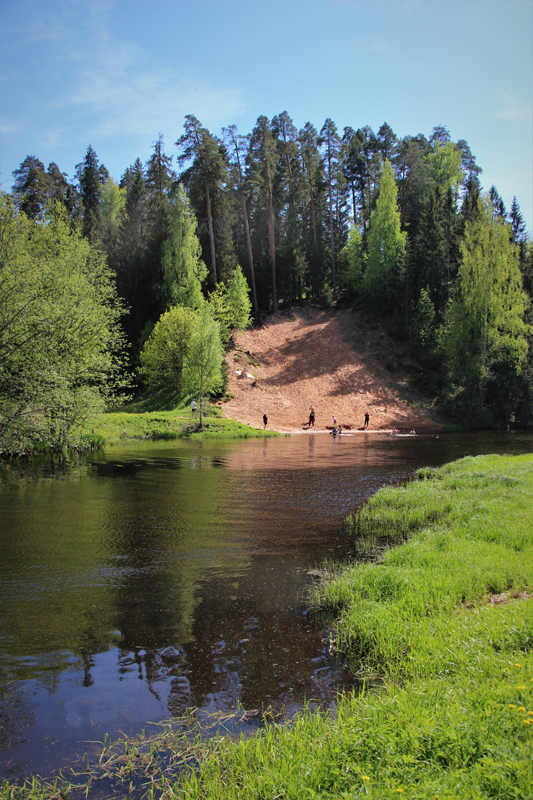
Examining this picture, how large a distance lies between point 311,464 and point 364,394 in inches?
1064

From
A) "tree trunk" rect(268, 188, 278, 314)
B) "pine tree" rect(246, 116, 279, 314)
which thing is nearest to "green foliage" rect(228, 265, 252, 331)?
"tree trunk" rect(268, 188, 278, 314)

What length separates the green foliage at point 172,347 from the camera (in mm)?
46688

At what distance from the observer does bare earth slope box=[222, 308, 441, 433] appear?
46.4m

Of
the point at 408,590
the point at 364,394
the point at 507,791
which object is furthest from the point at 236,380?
the point at 507,791

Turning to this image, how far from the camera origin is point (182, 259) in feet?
171

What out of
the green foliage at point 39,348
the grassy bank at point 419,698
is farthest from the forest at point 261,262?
the grassy bank at point 419,698

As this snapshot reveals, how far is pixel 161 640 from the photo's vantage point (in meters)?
7.23

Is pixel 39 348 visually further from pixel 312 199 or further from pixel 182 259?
pixel 312 199

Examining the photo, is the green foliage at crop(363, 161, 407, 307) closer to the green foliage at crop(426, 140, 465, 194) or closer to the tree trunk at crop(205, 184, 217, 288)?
the green foliage at crop(426, 140, 465, 194)

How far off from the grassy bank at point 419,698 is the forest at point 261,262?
14360mm

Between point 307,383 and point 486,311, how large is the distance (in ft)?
60.7

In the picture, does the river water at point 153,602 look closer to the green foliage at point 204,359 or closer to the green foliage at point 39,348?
the green foliage at point 39,348

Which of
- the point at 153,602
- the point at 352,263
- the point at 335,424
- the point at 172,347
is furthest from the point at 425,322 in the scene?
the point at 153,602

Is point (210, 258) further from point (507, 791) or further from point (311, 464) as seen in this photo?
point (507, 791)
